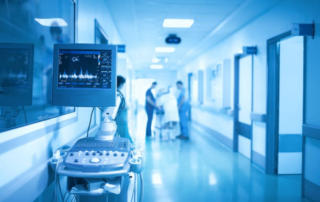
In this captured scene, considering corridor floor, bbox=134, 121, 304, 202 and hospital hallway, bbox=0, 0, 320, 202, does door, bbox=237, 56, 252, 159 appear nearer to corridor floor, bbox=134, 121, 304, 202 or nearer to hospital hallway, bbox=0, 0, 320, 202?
hospital hallway, bbox=0, 0, 320, 202

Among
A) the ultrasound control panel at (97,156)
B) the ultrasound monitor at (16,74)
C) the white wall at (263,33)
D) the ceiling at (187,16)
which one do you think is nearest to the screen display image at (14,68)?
the ultrasound monitor at (16,74)

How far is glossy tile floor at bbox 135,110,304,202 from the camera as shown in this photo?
3.08 m

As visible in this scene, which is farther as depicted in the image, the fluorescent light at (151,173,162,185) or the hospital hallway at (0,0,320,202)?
the fluorescent light at (151,173,162,185)

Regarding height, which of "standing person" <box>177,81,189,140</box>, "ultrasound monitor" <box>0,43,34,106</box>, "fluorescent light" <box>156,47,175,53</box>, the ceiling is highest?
"fluorescent light" <box>156,47,175,53</box>

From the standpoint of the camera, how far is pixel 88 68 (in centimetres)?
174

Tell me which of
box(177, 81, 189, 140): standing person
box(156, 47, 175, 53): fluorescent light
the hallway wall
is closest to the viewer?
the hallway wall

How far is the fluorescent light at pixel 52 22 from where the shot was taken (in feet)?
5.77

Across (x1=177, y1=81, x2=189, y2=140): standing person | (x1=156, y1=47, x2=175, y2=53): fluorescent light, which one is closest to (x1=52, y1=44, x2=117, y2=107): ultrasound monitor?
(x1=177, y1=81, x2=189, y2=140): standing person

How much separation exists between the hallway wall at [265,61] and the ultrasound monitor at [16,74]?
2994 mm

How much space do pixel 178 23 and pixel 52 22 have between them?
390cm

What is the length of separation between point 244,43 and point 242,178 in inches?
111

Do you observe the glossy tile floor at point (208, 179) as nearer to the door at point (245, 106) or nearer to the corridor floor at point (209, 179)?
the corridor floor at point (209, 179)

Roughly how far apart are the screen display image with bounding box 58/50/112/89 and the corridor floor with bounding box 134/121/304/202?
5.94 feet

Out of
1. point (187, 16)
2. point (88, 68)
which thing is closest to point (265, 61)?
point (187, 16)
